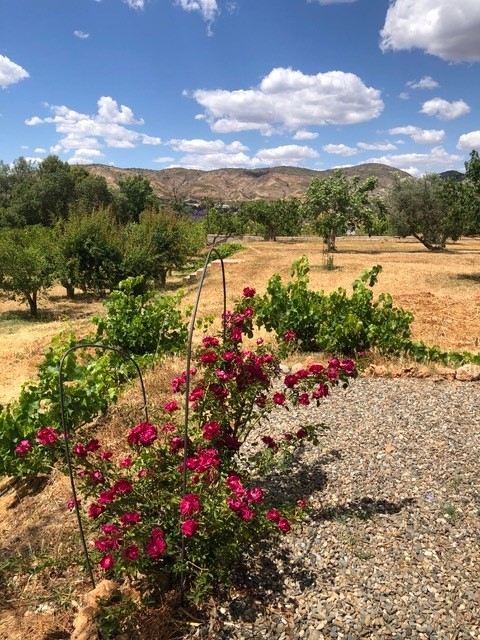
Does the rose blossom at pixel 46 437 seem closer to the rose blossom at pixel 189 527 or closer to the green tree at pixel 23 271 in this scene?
the rose blossom at pixel 189 527

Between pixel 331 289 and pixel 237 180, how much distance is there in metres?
166

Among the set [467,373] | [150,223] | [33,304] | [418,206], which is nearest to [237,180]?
[418,206]

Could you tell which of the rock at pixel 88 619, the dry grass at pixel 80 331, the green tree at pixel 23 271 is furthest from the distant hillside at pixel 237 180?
the rock at pixel 88 619

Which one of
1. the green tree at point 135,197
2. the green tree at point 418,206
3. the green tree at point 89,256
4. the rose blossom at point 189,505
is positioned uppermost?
the green tree at point 135,197

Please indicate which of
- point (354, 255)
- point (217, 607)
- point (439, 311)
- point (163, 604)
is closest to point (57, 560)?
point (163, 604)

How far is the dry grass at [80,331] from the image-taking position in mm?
2980

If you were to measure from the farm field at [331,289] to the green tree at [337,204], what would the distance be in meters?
1.98

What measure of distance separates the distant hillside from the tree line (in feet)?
315

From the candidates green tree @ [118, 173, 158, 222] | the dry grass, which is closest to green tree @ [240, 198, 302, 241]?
green tree @ [118, 173, 158, 222]

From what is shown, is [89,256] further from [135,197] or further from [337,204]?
[135,197]

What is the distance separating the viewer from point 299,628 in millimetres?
2648

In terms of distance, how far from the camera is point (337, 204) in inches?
1062

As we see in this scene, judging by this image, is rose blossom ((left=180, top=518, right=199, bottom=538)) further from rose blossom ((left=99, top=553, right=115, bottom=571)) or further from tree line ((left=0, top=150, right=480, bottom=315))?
tree line ((left=0, top=150, right=480, bottom=315))

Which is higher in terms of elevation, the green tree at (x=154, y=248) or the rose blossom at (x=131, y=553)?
the green tree at (x=154, y=248)
